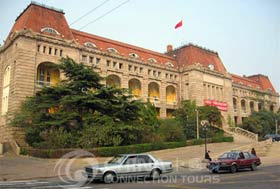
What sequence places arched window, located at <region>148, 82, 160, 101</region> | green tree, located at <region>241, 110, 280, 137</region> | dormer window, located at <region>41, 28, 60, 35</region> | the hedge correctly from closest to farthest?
the hedge
dormer window, located at <region>41, 28, 60, 35</region>
arched window, located at <region>148, 82, 160, 101</region>
green tree, located at <region>241, 110, 280, 137</region>

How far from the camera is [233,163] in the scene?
18562mm

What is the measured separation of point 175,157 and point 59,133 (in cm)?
1196

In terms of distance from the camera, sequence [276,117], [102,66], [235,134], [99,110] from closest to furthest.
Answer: [99,110] < [102,66] < [235,134] < [276,117]

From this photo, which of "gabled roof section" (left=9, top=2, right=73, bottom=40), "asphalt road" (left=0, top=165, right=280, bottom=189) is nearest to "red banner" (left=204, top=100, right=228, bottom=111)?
"gabled roof section" (left=9, top=2, right=73, bottom=40)

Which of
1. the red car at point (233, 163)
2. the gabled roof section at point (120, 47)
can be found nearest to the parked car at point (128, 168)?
the red car at point (233, 163)

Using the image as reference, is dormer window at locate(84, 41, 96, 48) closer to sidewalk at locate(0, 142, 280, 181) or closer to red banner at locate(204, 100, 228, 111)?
sidewalk at locate(0, 142, 280, 181)

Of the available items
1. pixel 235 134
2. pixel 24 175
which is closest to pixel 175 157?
pixel 24 175

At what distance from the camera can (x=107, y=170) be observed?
47.5 ft

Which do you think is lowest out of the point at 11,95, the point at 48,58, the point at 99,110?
the point at 99,110

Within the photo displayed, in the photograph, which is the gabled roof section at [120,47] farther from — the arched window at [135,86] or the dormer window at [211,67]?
the dormer window at [211,67]

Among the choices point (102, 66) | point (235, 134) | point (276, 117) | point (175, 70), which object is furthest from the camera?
point (276, 117)

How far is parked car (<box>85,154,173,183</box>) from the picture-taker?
14.4 m

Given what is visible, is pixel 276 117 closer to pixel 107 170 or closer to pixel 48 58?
pixel 48 58

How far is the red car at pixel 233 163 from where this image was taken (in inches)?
727
